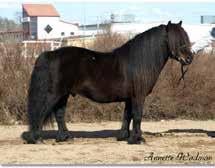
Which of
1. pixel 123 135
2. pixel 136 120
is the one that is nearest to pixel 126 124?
pixel 123 135

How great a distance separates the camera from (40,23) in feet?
96.5

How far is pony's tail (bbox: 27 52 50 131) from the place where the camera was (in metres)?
9.54

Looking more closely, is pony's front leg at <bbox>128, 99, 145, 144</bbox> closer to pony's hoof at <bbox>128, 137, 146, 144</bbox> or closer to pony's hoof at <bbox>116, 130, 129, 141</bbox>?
pony's hoof at <bbox>128, 137, 146, 144</bbox>

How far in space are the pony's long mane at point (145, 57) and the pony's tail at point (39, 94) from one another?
4.68ft

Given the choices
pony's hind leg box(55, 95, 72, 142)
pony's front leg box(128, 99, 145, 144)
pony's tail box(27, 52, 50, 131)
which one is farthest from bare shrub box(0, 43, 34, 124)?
pony's front leg box(128, 99, 145, 144)

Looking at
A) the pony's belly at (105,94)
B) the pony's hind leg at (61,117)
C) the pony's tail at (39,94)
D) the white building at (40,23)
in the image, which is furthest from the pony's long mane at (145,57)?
the white building at (40,23)

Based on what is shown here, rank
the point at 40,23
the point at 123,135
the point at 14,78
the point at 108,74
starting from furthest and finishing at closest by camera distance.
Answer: the point at 40,23, the point at 14,78, the point at 123,135, the point at 108,74

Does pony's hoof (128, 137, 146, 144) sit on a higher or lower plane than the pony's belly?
lower

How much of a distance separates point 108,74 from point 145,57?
0.78 metres

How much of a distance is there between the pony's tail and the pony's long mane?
1.43 metres

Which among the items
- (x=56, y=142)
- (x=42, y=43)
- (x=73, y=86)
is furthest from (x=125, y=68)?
(x=42, y=43)

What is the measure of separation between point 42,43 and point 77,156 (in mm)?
6210

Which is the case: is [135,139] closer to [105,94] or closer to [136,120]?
[136,120]

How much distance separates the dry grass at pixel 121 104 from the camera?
1377 centimetres
